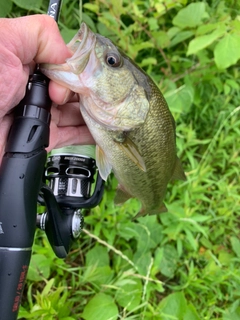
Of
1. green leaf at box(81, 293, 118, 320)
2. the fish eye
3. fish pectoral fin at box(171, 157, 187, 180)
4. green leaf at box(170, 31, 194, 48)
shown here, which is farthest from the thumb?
green leaf at box(170, 31, 194, 48)

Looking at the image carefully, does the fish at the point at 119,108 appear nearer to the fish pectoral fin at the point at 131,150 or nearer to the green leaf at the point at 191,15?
the fish pectoral fin at the point at 131,150

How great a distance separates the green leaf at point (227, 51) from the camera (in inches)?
91.7

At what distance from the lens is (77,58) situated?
135 centimetres

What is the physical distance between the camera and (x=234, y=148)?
3170 millimetres

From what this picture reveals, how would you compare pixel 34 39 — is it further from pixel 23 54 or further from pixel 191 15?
pixel 191 15

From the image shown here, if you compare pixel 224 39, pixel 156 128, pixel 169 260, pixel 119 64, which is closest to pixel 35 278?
pixel 169 260

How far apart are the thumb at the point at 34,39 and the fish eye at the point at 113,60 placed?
8.3 inches

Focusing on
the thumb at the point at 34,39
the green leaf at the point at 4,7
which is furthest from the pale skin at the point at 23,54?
the green leaf at the point at 4,7

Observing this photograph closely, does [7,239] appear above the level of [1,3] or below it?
below

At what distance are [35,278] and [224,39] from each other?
2.03 metres

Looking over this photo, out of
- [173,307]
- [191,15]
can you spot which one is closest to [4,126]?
[173,307]

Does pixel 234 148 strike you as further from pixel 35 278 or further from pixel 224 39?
pixel 35 278

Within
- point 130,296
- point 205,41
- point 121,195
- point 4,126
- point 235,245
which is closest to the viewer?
point 4,126

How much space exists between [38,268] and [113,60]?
1.40 meters
